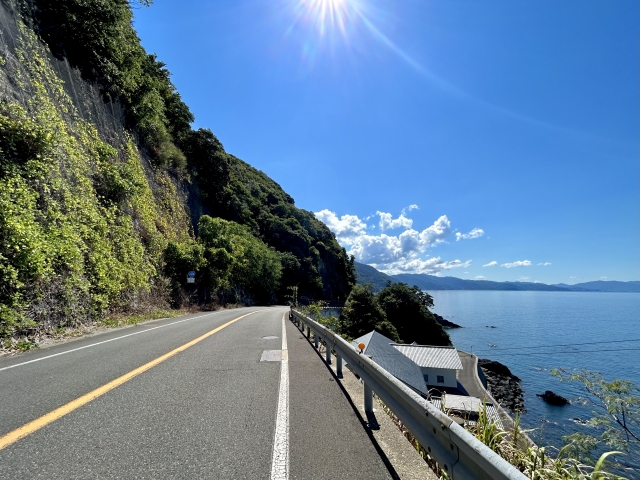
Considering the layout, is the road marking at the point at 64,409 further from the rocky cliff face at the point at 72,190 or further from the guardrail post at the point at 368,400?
the rocky cliff face at the point at 72,190

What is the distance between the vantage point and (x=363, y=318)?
50.5m

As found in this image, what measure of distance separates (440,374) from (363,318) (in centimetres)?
1779

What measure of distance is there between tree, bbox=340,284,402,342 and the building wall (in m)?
14.9

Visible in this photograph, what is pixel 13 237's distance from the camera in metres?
8.34

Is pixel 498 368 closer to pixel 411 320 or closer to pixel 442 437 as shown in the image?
pixel 411 320

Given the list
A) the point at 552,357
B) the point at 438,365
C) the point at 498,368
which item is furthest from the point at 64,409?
the point at 552,357

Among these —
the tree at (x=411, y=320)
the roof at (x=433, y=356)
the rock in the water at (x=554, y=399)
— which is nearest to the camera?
the roof at (x=433, y=356)

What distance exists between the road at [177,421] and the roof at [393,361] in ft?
70.2

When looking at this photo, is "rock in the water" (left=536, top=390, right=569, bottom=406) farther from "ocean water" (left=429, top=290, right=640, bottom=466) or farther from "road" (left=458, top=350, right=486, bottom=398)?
"road" (left=458, top=350, right=486, bottom=398)

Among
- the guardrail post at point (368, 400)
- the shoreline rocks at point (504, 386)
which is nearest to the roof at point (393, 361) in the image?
the shoreline rocks at point (504, 386)

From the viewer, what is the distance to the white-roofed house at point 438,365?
33469mm

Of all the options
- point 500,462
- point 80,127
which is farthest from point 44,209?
point 500,462

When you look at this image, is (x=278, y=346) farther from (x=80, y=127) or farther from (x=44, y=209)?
(x=80, y=127)

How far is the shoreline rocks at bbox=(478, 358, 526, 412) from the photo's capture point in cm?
3416
